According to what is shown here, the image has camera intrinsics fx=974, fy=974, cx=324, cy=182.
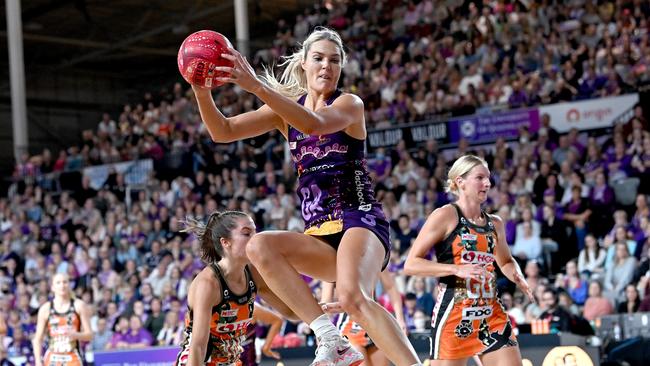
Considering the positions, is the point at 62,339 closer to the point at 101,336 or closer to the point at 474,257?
the point at 101,336

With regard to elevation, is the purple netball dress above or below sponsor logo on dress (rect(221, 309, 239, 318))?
above

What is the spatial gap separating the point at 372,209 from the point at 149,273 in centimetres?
1278

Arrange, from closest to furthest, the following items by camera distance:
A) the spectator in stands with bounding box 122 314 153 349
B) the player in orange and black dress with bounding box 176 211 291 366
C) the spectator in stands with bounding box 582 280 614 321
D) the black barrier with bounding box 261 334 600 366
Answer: the player in orange and black dress with bounding box 176 211 291 366, the black barrier with bounding box 261 334 600 366, the spectator in stands with bounding box 582 280 614 321, the spectator in stands with bounding box 122 314 153 349

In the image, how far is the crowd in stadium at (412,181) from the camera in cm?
1375

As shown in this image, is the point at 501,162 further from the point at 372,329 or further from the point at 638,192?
the point at 372,329

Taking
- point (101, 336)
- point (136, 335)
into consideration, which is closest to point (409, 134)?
point (136, 335)

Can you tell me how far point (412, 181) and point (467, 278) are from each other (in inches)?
387

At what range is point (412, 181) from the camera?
16.1 meters

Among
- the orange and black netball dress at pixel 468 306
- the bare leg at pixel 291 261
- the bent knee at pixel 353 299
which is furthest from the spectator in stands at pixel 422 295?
the bent knee at pixel 353 299

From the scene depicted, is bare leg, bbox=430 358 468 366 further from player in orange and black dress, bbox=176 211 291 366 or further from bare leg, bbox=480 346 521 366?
player in orange and black dress, bbox=176 211 291 366

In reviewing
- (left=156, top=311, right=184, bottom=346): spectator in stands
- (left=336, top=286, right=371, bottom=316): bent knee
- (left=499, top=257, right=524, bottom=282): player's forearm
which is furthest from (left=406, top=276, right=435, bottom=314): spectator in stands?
(left=336, top=286, right=371, bottom=316): bent knee

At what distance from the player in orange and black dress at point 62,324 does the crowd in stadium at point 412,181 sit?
10.5ft

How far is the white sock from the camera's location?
496 centimetres

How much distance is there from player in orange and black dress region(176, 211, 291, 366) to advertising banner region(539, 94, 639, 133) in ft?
35.7
